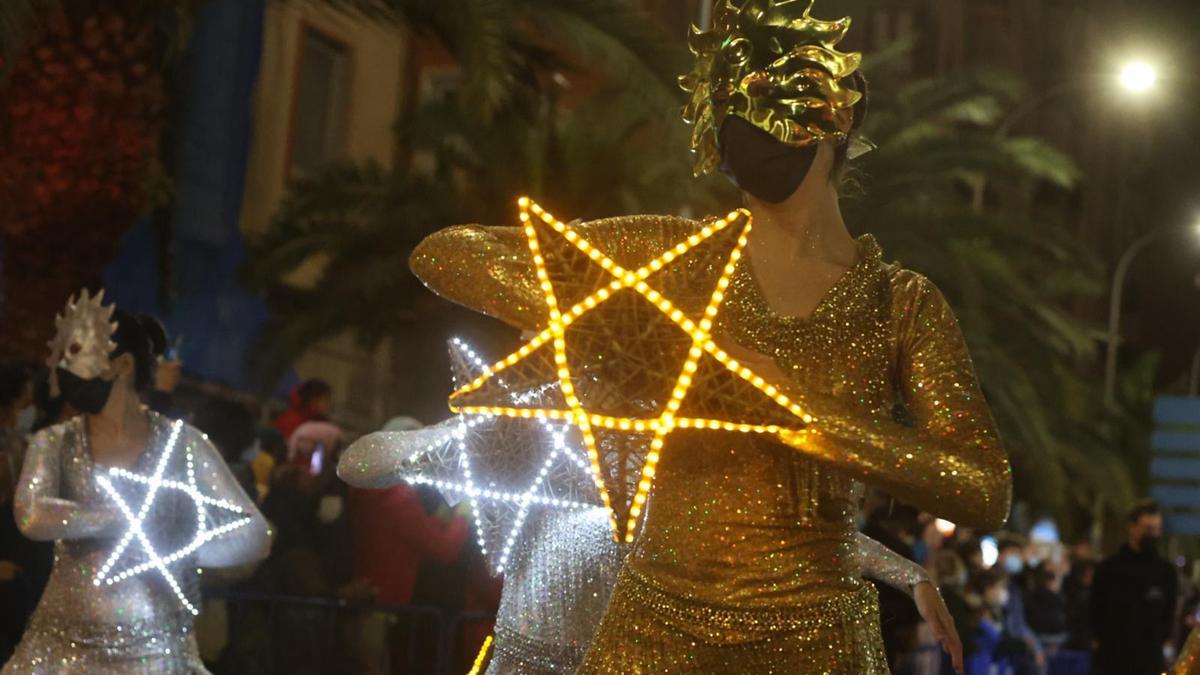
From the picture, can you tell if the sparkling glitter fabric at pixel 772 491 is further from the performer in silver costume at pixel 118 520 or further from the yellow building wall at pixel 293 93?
the yellow building wall at pixel 293 93

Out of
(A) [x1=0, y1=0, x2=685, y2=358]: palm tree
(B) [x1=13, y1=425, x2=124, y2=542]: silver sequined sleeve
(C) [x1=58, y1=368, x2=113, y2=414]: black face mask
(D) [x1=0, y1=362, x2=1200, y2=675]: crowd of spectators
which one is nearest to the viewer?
(B) [x1=13, y1=425, x2=124, y2=542]: silver sequined sleeve

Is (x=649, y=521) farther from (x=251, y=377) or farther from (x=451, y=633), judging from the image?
(x=251, y=377)

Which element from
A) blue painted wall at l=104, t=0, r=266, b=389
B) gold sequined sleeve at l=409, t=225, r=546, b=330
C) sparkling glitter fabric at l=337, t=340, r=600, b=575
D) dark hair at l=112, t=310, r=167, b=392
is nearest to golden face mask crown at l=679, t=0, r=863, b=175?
gold sequined sleeve at l=409, t=225, r=546, b=330

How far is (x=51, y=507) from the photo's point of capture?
6.14m

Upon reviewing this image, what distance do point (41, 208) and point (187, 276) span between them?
458 cm

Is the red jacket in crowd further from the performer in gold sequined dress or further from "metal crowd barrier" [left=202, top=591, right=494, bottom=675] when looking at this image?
the performer in gold sequined dress

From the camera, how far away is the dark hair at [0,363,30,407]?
911 centimetres

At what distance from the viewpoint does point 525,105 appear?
1283cm

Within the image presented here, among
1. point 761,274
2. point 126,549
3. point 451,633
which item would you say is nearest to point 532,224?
point 761,274

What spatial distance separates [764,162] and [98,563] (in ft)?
12.0

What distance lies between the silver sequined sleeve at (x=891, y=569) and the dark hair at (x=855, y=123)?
954 millimetres

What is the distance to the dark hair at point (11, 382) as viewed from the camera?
9.11 meters

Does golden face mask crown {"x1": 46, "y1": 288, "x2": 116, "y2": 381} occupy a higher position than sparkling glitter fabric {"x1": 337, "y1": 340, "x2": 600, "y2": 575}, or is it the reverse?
golden face mask crown {"x1": 46, "y1": 288, "x2": 116, "y2": 381}

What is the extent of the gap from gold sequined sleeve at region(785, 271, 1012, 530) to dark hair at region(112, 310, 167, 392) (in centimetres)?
388
